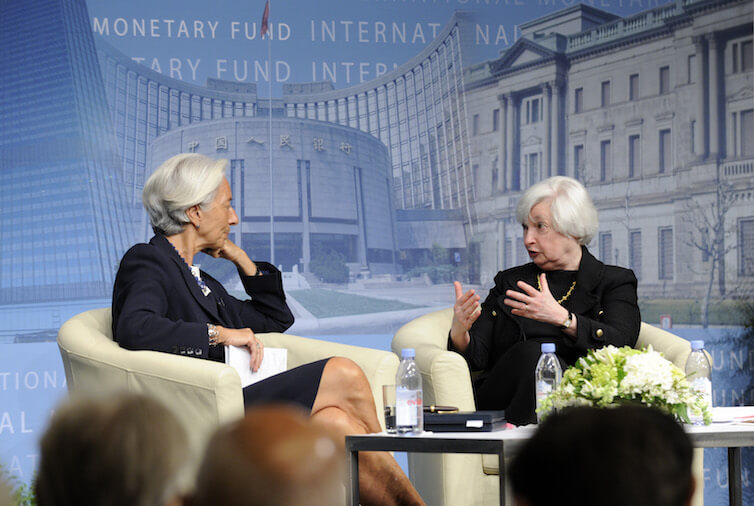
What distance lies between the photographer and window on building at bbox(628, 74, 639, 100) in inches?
192

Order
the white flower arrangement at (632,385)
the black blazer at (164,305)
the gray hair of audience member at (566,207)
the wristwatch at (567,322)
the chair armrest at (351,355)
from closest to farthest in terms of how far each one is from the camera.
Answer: the white flower arrangement at (632,385) < the black blazer at (164,305) < the chair armrest at (351,355) < the wristwatch at (567,322) < the gray hair of audience member at (566,207)

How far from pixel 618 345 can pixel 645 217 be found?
1919 millimetres

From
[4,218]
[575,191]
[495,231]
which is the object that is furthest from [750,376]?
[4,218]

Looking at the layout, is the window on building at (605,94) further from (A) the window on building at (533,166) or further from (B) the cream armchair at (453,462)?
(B) the cream armchair at (453,462)

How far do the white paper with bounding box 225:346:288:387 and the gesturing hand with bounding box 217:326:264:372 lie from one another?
2 cm

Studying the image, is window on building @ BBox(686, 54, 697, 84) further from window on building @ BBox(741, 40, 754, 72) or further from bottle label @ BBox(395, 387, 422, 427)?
bottle label @ BBox(395, 387, 422, 427)

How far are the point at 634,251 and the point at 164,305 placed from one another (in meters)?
2.88

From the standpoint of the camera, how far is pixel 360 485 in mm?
2391

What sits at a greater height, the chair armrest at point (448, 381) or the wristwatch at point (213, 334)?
the wristwatch at point (213, 334)

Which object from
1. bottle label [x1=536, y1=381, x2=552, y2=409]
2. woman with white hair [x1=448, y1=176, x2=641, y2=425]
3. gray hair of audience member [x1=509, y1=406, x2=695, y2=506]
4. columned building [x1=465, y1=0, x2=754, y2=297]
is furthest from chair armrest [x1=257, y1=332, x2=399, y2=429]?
gray hair of audience member [x1=509, y1=406, x2=695, y2=506]

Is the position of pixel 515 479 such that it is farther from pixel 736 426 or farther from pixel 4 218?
pixel 4 218

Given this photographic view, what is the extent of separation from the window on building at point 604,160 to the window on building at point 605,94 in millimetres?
211

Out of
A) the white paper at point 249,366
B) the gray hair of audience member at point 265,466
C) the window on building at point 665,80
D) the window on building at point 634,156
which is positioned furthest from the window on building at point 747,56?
the gray hair of audience member at point 265,466

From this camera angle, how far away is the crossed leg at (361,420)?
2.39 metres
